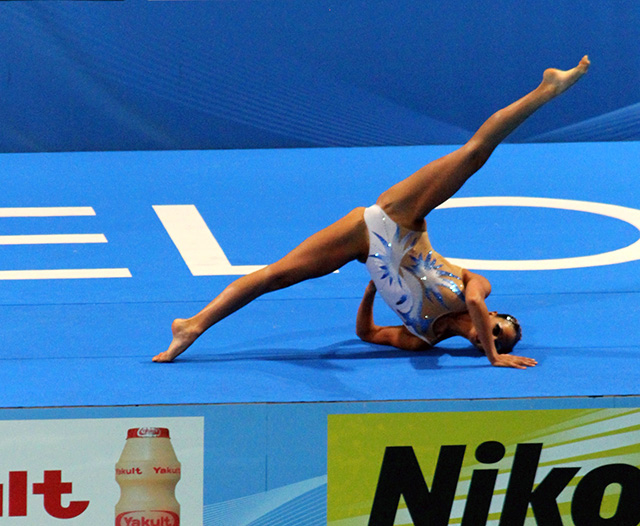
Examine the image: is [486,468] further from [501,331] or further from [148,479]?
[148,479]

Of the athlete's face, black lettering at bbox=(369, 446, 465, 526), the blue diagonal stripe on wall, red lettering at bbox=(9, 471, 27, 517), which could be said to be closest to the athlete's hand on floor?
the athlete's face

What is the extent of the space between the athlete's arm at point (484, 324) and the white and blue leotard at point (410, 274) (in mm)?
157

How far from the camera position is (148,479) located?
3590 mm

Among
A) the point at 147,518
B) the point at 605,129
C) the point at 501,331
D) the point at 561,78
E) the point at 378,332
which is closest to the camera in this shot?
the point at 147,518

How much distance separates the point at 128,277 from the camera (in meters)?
5.62

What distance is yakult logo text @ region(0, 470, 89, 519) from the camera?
11.6 ft

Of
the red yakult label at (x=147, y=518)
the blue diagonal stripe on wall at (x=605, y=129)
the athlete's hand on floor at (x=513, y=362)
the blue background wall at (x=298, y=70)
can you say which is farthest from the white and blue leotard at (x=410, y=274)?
the blue diagonal stripe on wall at (x=605, y=129)

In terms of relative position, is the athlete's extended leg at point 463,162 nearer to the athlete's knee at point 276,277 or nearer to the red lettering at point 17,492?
the athlete's knee at point 276,277

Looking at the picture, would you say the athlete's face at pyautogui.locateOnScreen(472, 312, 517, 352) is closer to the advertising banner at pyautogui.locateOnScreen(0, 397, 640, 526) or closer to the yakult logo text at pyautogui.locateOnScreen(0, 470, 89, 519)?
the advertising banner at pyautogui.locateOnScreen(0, 397, 640, 526)

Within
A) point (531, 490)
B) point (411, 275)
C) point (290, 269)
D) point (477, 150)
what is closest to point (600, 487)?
point (531, 490)

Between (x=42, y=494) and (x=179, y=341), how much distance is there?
1099mm

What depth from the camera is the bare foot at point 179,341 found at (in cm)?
442

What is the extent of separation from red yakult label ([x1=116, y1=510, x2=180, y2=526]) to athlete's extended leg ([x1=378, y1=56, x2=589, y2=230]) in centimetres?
168

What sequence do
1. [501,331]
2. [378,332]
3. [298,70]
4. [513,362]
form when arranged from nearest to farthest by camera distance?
[513,362] < [501,331] < [378,332] < [298,70]
